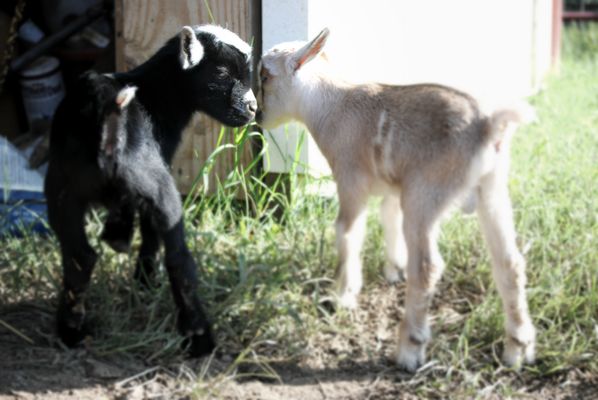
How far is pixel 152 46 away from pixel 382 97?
62.5 inches

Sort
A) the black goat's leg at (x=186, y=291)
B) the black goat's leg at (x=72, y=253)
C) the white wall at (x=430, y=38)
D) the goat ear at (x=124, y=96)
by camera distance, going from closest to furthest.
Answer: the goat ear at (x=124, y=96), the black goat's leg at (x=72, y=253), the black goat's leg at (x=186, y=291), the white wall at (x=430, y=38)

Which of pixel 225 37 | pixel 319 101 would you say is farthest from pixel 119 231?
pixel 319 101

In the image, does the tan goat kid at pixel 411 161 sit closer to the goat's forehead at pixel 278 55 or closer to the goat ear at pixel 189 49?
the goat's forehead at pixel 278 55

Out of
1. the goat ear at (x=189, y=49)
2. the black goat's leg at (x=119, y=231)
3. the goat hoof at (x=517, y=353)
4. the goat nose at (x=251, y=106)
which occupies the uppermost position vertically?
the goat ear at (x=189, y=49)

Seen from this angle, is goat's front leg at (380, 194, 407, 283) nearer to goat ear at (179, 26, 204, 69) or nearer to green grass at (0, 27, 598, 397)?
green grass at (0, 27, 598, 397)

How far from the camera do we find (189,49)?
4219 mm

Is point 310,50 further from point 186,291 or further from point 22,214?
point 22,214

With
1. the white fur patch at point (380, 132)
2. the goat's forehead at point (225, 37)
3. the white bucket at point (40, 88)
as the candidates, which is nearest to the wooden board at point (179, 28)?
the goat's forehead at point (225, 37)

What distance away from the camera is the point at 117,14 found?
565 centimetres

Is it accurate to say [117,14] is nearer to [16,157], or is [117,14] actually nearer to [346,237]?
[16,157]

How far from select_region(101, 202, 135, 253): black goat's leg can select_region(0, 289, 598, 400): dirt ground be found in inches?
17.7

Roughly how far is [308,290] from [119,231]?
1.04 metres

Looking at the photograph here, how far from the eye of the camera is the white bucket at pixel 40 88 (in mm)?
6867

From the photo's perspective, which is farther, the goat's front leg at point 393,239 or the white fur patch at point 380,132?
the goat's front leg at point 393,239
